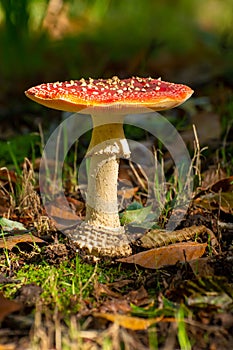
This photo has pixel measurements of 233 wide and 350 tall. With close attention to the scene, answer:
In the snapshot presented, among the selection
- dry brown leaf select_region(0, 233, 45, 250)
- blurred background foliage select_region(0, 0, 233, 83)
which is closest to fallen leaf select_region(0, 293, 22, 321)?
dry brown leaf select_region(0, 233, 45, 250)

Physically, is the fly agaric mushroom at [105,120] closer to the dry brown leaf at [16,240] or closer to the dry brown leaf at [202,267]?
the dry brown leaf at [16,240]

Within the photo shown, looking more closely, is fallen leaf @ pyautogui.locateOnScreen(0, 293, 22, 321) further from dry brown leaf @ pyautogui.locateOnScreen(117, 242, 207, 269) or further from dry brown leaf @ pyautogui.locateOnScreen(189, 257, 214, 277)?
dry brown leaf @ pyautogui.locateOnScreen(189, 257, 214, 277)

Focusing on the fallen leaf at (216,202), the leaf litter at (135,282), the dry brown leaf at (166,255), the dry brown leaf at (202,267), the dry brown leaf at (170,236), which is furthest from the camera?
the fallen leaf at (216,202)

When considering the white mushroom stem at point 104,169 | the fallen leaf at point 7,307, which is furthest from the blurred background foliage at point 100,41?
the fallen leaf at point 7,307

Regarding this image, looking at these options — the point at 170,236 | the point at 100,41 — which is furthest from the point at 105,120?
the point at 100,41

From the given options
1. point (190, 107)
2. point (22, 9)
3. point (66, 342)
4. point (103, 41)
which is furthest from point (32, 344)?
point (103, 41)

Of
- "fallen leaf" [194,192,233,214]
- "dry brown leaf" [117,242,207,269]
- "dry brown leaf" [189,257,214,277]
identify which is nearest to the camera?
"dry brown leaf" [189,257,214,277]

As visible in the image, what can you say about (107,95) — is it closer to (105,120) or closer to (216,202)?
(105,120)
